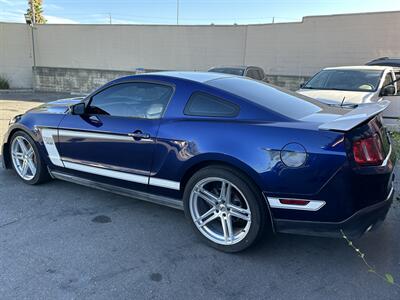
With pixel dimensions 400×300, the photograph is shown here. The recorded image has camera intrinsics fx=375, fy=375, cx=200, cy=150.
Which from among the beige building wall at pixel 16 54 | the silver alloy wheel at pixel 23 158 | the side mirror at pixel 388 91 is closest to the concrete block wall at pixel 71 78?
the beige building wall at pixel 16 54

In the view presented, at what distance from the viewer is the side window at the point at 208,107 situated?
10.3ft

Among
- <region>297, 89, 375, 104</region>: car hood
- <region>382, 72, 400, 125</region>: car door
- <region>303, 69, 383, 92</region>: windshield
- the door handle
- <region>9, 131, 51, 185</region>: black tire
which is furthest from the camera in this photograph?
<region>303, 69, 383, 92</region>: windshield

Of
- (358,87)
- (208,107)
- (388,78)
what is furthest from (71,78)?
(208,107)

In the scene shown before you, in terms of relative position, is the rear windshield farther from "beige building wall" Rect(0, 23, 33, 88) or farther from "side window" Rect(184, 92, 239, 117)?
"beige building wall" Rect(0, 23, 33, 88)

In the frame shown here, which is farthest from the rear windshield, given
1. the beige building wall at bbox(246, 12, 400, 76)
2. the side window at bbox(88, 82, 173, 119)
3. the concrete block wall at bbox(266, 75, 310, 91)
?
the concrete block wall at bbox(266, 75, 310, 91)

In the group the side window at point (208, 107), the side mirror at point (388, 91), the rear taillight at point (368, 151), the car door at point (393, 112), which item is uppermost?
the side window at point (208, 107)

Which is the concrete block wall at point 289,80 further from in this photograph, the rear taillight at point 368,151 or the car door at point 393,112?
the rear taillight at point 368,151

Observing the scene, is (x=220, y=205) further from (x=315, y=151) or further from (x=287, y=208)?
(x=315, y=151)

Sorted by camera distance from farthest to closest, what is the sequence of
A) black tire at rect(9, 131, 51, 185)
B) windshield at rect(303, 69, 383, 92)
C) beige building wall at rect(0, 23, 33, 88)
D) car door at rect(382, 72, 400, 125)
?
beige building wall at rect(0, 23, 33, 88) → windshield at rect(303, 69, 383, 92) → car door at rect(382, 72, 400, 125) → black tire at rect(9, 131, 51, 185)

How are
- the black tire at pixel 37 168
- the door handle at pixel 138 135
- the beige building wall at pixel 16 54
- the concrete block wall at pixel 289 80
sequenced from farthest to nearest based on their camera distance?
the beige building wall at pixel 16 54
the concrete block wall at pixel 289 80
the black tire at pixel 37 168
the door handle at pixel 138 135

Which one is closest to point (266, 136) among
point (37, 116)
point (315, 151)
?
point (315, 151)

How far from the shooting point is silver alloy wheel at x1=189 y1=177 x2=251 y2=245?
3125mm

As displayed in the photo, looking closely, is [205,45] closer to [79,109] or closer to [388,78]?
[388,78]

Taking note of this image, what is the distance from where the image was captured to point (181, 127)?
327cm
